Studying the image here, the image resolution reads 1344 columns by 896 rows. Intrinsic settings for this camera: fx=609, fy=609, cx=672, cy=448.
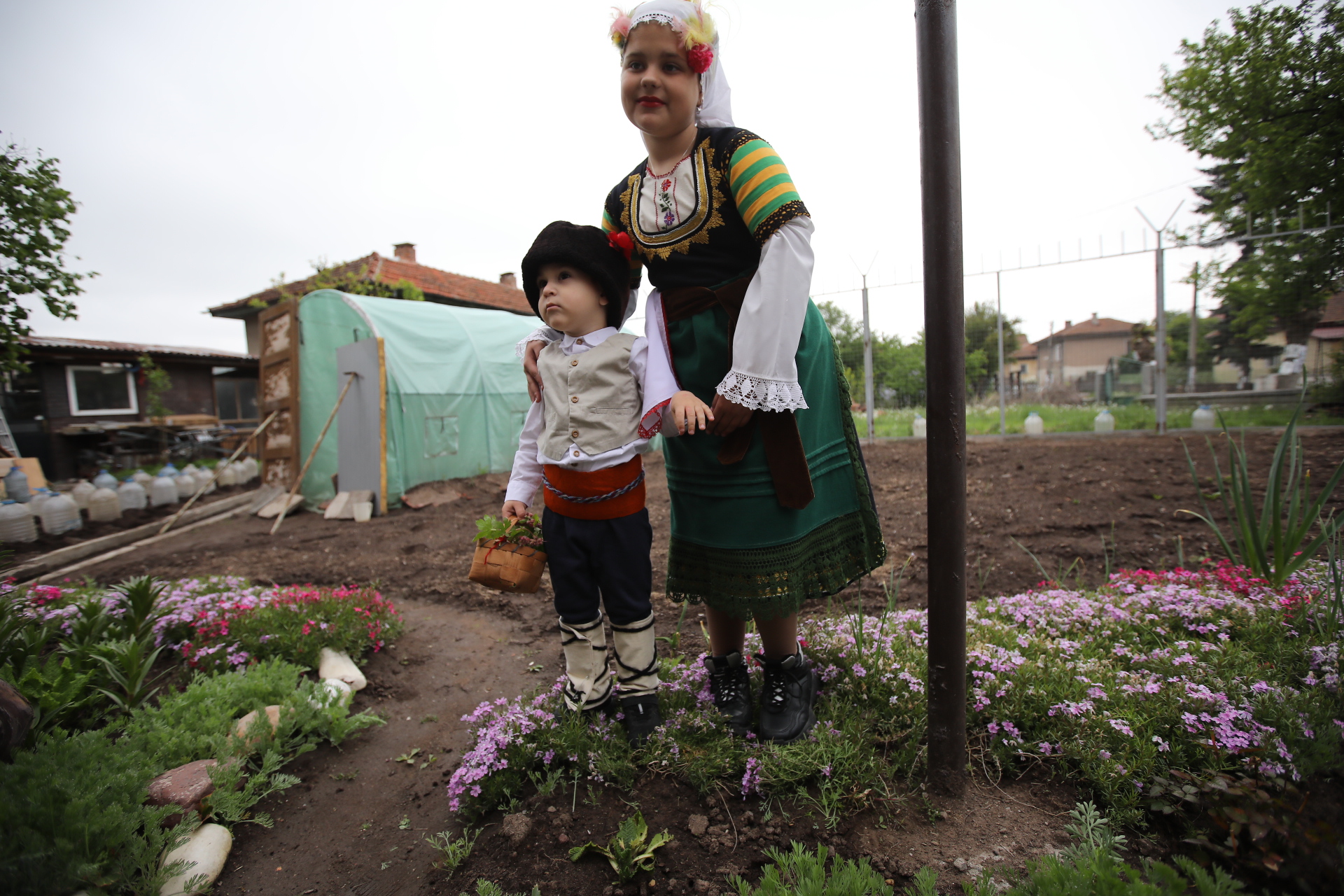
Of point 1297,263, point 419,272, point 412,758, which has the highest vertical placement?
point 419,272

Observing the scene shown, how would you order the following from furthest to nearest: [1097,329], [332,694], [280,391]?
1. [1097,329]
2. [280,391]
3. [332,694]

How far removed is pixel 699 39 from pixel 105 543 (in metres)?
8.04

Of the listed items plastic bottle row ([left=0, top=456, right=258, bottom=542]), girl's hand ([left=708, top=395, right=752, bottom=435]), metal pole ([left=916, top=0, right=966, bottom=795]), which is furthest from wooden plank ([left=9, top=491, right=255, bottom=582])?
metal pole ([left=916, top=0, right=966, bottom=795])

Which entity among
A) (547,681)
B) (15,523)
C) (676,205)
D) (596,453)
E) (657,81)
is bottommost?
(547,681)

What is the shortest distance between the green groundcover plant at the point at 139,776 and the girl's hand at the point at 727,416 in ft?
5.24

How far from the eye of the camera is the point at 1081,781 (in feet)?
4.95

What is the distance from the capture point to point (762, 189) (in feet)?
4.83

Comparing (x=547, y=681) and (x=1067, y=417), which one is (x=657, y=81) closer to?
(x=547, y=681)

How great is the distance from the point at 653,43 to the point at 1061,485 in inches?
200

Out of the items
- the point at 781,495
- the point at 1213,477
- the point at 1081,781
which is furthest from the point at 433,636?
the point at 1213,477

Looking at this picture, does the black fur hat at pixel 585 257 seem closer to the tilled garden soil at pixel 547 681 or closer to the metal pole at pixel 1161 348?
the tilled garden soil at pixel 547 681

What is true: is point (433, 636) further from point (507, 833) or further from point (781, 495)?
point (781, 495)

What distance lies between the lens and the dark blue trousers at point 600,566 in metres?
1.73

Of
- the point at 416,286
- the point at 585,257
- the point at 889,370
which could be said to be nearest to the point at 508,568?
the point at 585,257
